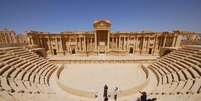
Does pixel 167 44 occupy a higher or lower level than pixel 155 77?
higher

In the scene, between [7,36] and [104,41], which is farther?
[7,36]

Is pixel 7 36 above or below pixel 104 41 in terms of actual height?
above

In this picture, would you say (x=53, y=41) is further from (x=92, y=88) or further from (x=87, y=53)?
(x=92, y=88)

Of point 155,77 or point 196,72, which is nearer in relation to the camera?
point 196,72

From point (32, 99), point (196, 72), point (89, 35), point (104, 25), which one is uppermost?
point (104, 25)

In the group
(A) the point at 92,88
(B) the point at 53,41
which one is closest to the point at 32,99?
(A) the point at 92,88

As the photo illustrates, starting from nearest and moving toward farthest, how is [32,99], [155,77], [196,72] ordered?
[32,99] → [196,72] → [155,77]

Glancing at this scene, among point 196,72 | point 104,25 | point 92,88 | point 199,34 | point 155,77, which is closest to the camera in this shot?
point 196,72

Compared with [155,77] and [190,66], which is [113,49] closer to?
[155,77]

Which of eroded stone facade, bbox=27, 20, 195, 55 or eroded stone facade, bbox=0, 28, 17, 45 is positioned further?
eroded stone facade, bbox=0, 28, 17, 45

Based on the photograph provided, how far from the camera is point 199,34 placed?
50.4 meters

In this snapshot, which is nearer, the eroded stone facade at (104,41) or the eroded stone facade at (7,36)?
the eroded stone facade at (104,41)

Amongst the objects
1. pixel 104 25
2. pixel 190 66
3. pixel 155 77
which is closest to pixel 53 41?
pixel 104 25

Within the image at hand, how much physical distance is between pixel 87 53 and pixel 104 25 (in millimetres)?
8719
